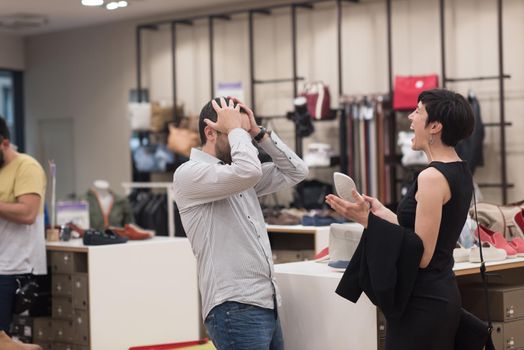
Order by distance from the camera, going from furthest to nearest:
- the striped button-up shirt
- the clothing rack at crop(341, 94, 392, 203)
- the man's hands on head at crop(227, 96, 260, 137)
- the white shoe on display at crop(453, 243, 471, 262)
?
the clothing rack at crop(341, 94, 392, 203) → the white shoe on display at crop(453, 243, 471, 262) → the man's hands on head at crop(227, 96, 260, 137) → the striped button-up shirt

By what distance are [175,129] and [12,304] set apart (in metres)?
5.27

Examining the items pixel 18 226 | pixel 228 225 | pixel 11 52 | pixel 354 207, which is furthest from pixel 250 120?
pixel 11 52

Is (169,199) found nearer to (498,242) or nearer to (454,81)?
(454,81)

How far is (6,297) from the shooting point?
15.8 feet

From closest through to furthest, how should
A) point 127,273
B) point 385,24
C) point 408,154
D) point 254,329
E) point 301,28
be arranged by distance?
1. point 254,329
2. point 127,273
3. point 408,154
4. point 385,24
5. point 301,28

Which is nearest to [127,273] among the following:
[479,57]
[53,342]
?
[53,342]

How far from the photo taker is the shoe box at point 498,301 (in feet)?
13.5

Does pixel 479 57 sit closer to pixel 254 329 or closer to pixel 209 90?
pixel 209 90

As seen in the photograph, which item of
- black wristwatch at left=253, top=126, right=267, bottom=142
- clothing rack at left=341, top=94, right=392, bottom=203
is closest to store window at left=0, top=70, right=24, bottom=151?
clothing rack at left=341, top=94, right=392, bottom=203

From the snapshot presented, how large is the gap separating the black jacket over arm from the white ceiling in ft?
22.5

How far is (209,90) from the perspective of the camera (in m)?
10.6

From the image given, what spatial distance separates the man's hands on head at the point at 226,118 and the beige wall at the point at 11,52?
976 centimetres

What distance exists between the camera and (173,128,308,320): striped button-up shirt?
3012mm

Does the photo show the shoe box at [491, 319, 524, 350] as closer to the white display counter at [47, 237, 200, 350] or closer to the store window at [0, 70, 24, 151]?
the white display counter at [47, 237, 200, 350]
